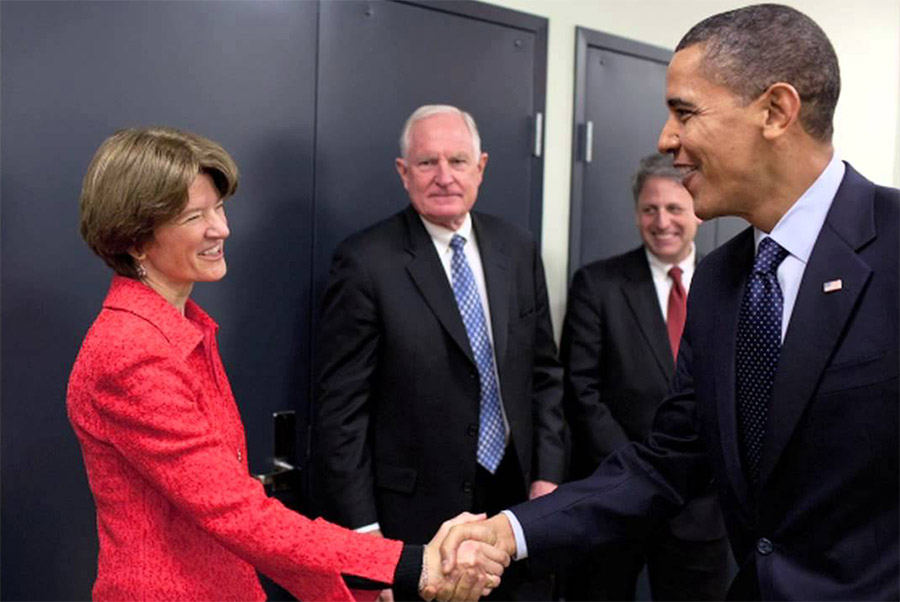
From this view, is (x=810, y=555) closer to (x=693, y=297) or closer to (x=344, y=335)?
(x=693, y=297)

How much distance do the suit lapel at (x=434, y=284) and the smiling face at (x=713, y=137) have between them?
0.83 metres

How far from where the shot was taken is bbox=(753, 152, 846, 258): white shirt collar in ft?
4.31

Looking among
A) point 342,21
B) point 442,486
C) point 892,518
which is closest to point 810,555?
point 892,518

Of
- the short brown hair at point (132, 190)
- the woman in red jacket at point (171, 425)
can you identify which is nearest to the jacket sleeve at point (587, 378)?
the woman in red jacket at point (171, 425)

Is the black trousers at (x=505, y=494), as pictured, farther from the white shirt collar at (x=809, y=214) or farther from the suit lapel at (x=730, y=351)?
the white shirt collar at (x=809, y=214)

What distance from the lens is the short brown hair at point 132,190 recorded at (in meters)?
1.47

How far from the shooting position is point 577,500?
1697 mm

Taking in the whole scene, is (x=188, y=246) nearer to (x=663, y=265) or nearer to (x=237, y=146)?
(x=237, y=146)

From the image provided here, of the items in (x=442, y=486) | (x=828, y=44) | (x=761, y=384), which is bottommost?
(x=442, y=486)

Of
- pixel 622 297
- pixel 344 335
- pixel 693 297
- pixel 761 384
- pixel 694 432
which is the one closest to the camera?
pixel 761 384

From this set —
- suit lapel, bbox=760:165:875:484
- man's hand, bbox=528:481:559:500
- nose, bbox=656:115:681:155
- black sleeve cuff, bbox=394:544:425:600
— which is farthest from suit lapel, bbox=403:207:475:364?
suit lapel, bbox=760:165:875:484

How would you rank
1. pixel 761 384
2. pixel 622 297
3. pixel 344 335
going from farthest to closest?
1. pixel 622 297
2. pixel 344 335
3. pixel 761 384

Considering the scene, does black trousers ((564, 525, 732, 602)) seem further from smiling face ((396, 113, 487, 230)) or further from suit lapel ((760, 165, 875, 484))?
suit lapel ((760, 165, 875, 484))

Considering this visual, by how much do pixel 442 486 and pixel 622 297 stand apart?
0.75 metres
